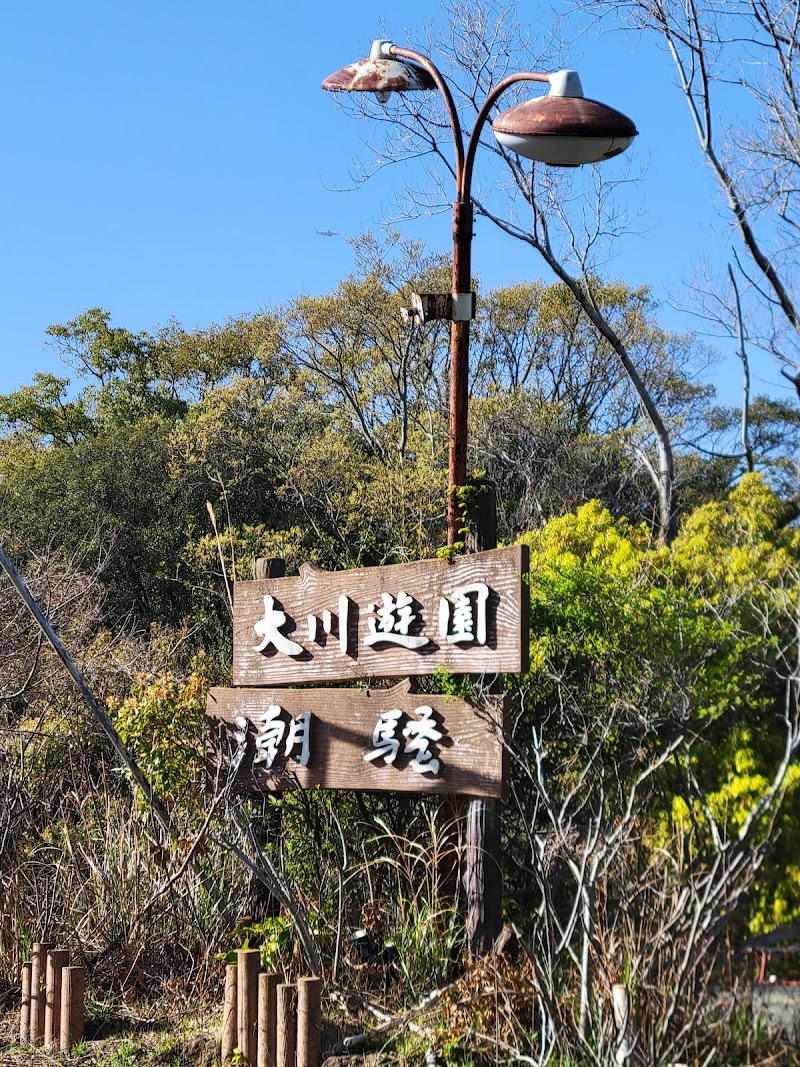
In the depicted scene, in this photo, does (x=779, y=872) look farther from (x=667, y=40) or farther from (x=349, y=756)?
(x=667, y=40)

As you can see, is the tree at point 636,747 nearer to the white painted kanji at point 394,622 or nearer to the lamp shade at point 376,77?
the white painted kanji at point 394,622

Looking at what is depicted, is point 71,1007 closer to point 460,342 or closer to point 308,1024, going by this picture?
point 308,1024

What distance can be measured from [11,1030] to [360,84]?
465 centimetres

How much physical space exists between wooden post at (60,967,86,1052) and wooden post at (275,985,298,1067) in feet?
3.39

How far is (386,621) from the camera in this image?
537 cm

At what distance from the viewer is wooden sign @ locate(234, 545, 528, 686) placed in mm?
4961

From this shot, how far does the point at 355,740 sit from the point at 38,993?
173cm

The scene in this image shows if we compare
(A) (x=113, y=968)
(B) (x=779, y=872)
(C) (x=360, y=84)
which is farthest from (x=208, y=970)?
(C) (x=360, y=84)

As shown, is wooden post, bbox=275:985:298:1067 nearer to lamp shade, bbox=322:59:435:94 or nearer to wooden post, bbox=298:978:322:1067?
wooden post, bbox=298:978:322:1067

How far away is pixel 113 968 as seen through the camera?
17.8 ft

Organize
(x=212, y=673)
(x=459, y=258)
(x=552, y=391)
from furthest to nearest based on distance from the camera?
(x=552, y=391)
(x=212, y=673)
(x=459, y=258)

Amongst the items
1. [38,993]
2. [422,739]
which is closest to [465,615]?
[422,739]

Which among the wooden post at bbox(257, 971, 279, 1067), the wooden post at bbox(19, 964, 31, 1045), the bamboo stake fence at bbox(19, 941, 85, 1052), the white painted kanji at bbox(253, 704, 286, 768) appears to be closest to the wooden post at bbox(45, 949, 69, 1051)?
the bamboo stake fence at bbox(19, 941, 85, 1052)

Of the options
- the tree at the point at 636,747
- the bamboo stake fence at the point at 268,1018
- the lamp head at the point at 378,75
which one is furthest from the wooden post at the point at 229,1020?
the lamp head at the point at 378,75
